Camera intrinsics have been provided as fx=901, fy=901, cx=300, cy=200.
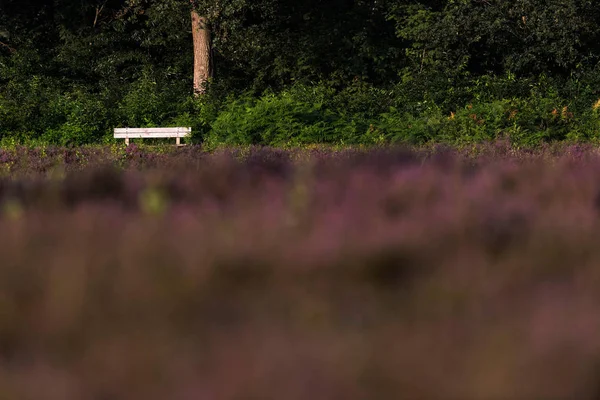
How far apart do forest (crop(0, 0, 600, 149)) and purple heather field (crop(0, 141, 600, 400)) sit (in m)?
16.7

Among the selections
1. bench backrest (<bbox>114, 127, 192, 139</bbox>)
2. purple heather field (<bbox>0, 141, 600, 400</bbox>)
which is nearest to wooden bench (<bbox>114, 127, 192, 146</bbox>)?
bench backrest (<bbox>114, 127, 192, 139</bbox>)

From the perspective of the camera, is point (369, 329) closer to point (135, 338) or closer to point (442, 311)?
point (442, 311)

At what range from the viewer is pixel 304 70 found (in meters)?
31.8

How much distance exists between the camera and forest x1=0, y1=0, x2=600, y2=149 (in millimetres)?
20719

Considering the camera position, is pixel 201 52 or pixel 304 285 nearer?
pixel 304 285

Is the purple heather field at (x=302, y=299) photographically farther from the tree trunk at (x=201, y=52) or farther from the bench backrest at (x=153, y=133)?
the tree trunk at (x=201, y=52)

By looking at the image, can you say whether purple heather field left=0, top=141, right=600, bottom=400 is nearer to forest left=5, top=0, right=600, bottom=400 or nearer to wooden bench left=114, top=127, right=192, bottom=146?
forest left=5, top=0, right=600, bottom=400

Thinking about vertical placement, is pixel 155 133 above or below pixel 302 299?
below

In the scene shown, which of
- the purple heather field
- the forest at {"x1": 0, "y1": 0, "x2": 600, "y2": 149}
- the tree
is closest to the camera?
the purple heather field

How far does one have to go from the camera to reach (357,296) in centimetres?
129

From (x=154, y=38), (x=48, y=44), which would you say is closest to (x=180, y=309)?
(x=154, y=38)

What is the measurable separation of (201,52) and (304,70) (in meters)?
4.83

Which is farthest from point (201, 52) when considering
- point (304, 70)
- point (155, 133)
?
point (155, 133)

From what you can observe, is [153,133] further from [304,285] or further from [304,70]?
[304,285]
